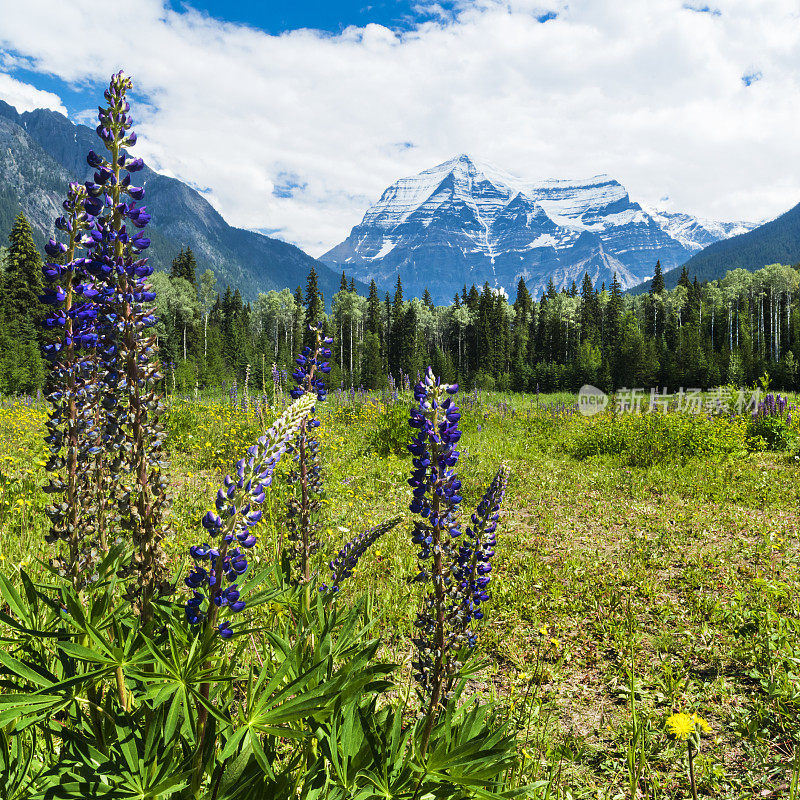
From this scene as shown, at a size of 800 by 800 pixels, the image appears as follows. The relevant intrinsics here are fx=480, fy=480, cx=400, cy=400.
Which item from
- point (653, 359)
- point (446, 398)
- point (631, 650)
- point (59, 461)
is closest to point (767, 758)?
point (631, 650)

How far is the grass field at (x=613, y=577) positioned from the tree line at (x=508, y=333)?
38.9 m

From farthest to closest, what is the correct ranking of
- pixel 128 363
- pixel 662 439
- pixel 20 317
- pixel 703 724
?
pixel 20 317 → pixel 662 439 → pixel 703 724 → pixel 128 363

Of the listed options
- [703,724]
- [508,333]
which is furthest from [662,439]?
[508,333]

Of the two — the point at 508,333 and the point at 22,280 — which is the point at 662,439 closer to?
the point at 22,280

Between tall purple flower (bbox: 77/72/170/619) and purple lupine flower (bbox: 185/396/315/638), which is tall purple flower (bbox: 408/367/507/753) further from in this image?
tall purple flower (bbox: 77/72/170/619)

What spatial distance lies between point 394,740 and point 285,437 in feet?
4.01

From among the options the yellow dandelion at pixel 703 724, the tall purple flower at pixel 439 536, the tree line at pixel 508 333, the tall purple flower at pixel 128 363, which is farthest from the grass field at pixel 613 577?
the tree line at pixel 508 333

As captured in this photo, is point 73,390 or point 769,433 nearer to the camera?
point 73,390

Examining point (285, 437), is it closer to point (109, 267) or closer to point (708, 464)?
point (109, 267)

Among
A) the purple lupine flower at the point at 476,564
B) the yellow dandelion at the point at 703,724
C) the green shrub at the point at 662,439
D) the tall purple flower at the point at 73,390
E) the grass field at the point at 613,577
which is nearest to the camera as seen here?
the tall purple flower at the point at 73,390

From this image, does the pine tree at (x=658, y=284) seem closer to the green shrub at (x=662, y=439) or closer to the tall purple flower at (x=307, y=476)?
the green shrub at (x=662, y=439)

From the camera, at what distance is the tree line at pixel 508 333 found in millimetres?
59375

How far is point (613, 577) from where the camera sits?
19.2ft

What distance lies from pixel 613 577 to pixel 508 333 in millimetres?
81603
